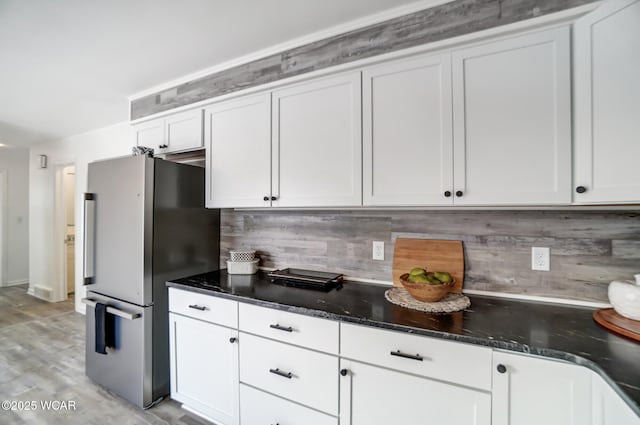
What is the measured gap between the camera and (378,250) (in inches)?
74.2

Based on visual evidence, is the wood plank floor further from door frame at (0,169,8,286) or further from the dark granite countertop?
door frame at (0,169,8,286)

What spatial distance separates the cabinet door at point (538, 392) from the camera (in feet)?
3.11

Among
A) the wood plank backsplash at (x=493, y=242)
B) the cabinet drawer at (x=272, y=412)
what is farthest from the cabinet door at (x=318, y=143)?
the cabinet drawer at (x=272, y=412)

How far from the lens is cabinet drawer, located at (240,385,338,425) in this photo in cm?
140

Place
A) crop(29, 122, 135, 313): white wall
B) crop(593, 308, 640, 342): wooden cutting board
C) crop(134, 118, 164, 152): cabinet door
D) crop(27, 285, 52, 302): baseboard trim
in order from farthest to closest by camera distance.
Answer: crop(27, 285, 52, 302): baseboard trim → crop(29, 122, 135, 313): white wall → crop(134, 118, 164, 152): cabinet door → crop(593, 308, 640, 342): wooden cutting board

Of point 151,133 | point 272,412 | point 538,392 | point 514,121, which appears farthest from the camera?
point 151,133

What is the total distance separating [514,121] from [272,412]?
6.36ft

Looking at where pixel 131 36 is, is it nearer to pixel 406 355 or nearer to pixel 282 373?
pixel 282 373

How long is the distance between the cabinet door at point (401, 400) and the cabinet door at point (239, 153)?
1.19 meters

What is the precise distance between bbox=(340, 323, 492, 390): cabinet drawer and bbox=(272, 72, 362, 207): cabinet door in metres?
0.72

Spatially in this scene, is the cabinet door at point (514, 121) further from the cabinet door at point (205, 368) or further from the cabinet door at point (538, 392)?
the cabinet door at point (205, 368)

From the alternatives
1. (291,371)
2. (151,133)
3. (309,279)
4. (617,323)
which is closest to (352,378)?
(291,371)

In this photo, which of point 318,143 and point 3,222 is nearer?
point 318,143

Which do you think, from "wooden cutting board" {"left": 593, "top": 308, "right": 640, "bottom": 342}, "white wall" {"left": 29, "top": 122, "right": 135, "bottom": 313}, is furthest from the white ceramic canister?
"white wall" {"left": 29, "top": 122, "right": 135, "bottom": 313}
